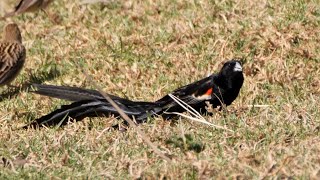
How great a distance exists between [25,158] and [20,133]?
1.12m

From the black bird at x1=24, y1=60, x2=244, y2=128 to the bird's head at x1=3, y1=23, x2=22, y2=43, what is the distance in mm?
3004

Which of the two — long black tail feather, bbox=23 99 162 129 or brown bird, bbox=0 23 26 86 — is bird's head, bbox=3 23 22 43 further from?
long black tail feather, bbox=23 99 162 129

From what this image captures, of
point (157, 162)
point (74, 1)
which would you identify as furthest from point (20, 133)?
point (74, 1)

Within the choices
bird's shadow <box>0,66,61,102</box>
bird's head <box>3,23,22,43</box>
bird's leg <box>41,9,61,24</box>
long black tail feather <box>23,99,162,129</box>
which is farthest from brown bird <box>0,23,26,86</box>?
long black tail feather <box>23,99,162,129</box>

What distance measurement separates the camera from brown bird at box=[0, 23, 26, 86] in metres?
9.35

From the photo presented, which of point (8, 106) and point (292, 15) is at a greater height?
point (292, 15)

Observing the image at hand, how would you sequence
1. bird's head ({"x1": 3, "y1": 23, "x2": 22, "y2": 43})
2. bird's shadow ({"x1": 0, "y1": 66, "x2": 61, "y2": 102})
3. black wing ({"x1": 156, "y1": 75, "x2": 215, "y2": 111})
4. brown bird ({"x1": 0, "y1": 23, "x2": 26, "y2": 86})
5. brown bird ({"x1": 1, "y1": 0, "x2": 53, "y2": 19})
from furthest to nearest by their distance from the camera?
brown bird ({"x1": 1, "y1": 0, "x2": 53, "y2": 19}), bird's head ({"x1": 3, "y1": 23, "x2": 22, "y2": 43}), brown bird ({"x1": 0, "y1": 23, "x2": 26, "y2": 86}), bird's shadow ({"x1": 0, "y1": 66, "x2": 61, "y2": 102}), black wing ({"x1": 156, "y1": 75, "x2": 215, "y2": 111})

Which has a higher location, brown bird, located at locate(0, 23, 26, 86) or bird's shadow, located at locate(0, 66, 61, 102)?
brown bird, located at locate(0, 23, 26, 86)

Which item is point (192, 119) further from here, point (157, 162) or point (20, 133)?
point (20, 133)

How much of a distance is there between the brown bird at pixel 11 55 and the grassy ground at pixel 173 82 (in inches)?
9.3

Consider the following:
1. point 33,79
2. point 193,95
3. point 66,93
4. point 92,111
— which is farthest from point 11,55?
point 193,95

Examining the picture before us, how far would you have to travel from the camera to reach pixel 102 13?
11.2m

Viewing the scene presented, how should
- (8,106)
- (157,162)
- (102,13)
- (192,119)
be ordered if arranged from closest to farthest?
1. (157,162)
2. (192,119)
3. (8,106)
4. (102,13)

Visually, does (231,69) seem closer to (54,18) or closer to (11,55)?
(11,55)
